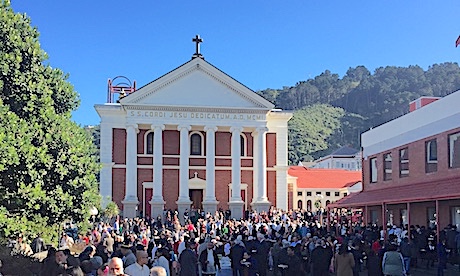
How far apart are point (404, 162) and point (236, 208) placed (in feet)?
66.0

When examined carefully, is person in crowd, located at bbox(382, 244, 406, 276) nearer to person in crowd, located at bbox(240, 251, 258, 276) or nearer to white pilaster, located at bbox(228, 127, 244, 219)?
→ person in crowd, located at bbox(240, 251, 258, 276)

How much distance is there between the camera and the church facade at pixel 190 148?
47.8 metres

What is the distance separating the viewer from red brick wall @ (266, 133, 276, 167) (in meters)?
51.5

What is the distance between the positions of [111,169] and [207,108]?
8.96 meters

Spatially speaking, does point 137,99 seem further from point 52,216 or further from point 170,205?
point 52,216

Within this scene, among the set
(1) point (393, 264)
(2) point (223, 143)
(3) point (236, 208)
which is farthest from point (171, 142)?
(1) point (393, 264)

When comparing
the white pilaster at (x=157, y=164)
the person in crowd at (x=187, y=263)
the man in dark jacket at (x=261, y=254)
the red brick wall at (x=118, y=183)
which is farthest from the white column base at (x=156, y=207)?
the person in crowd at (x=187, y=263)

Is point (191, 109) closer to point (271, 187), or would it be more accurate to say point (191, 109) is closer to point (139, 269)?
point (271, 187)

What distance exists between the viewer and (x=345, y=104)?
602 ft

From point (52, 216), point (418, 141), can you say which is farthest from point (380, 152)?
point (52, 216)

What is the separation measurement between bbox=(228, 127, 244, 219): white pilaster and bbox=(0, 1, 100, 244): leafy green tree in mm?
29386

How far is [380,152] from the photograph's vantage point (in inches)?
1342

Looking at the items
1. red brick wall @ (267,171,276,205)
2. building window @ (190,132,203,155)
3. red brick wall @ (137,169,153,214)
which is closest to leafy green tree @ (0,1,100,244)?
red brick wall @ (137,169,153,214)

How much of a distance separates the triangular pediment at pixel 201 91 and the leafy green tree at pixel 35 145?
27.9 metres
